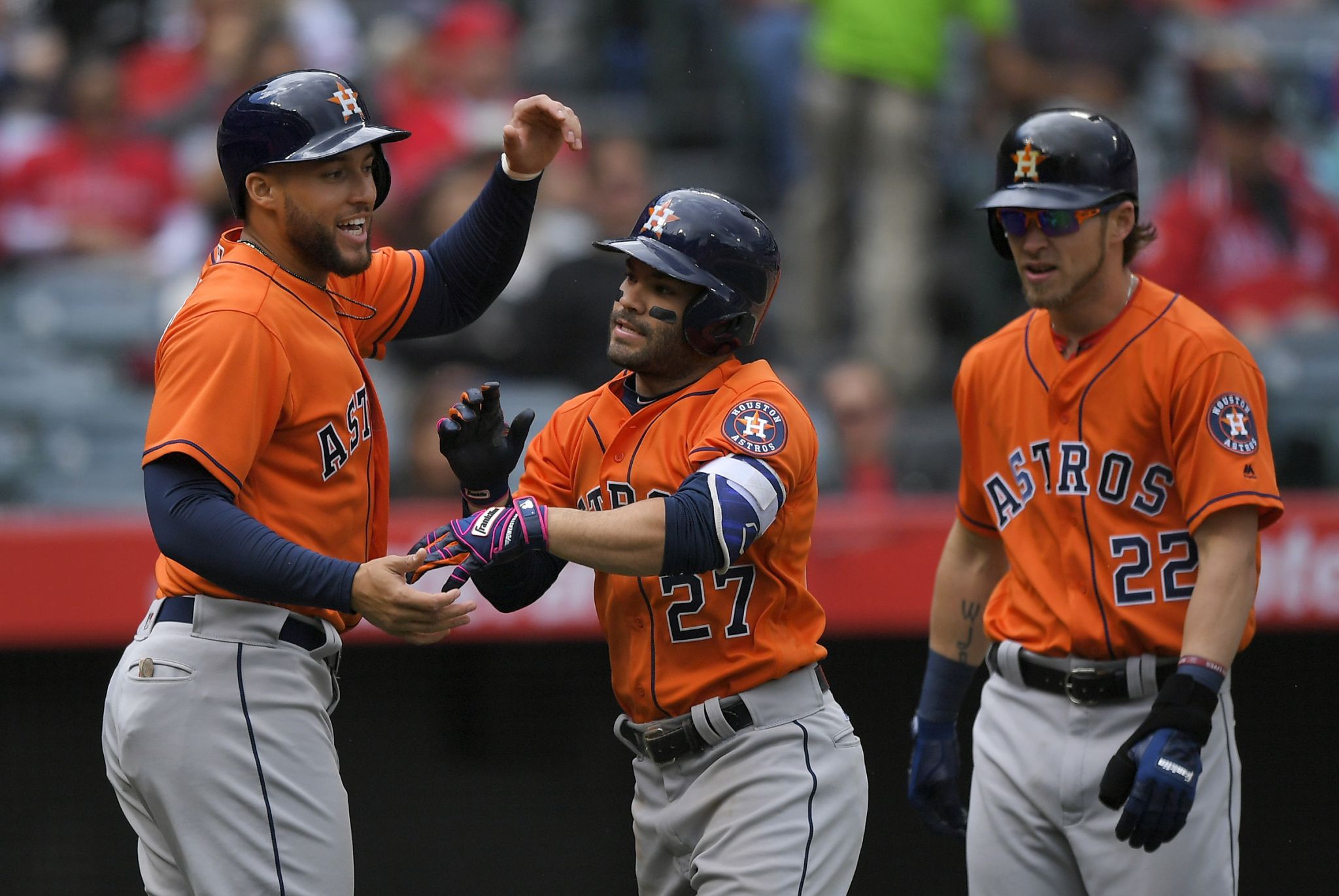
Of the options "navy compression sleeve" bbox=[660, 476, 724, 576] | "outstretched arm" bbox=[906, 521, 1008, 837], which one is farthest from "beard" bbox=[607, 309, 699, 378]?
"outstretched arm" bbox=[906, 521, 1008, 837]

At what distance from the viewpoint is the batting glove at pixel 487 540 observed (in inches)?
110

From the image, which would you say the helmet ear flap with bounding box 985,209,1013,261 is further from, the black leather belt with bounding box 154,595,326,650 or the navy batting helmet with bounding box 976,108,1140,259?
the black leather belt with bounding box 154,595,326,650

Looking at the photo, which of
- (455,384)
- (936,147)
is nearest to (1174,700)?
(455,384)

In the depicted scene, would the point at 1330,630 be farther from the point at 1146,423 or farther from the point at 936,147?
the point at 936,147

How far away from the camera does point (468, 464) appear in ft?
10.0

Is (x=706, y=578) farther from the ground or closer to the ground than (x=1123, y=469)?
closer to the ground

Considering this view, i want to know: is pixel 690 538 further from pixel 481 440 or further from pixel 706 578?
pixel 481 440

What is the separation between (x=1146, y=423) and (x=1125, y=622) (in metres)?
0.38

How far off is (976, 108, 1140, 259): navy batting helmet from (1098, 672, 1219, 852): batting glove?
0.93 m

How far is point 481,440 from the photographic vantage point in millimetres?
3078

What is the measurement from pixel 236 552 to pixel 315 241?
2.10 feet

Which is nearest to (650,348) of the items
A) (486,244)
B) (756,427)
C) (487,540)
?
(756,427)

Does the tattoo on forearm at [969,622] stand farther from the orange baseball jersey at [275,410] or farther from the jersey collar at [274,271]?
the jersey collar at [274,271]

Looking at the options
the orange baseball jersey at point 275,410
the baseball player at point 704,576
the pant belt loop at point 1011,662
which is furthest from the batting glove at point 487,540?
the pant belt loop at point 1011,662
